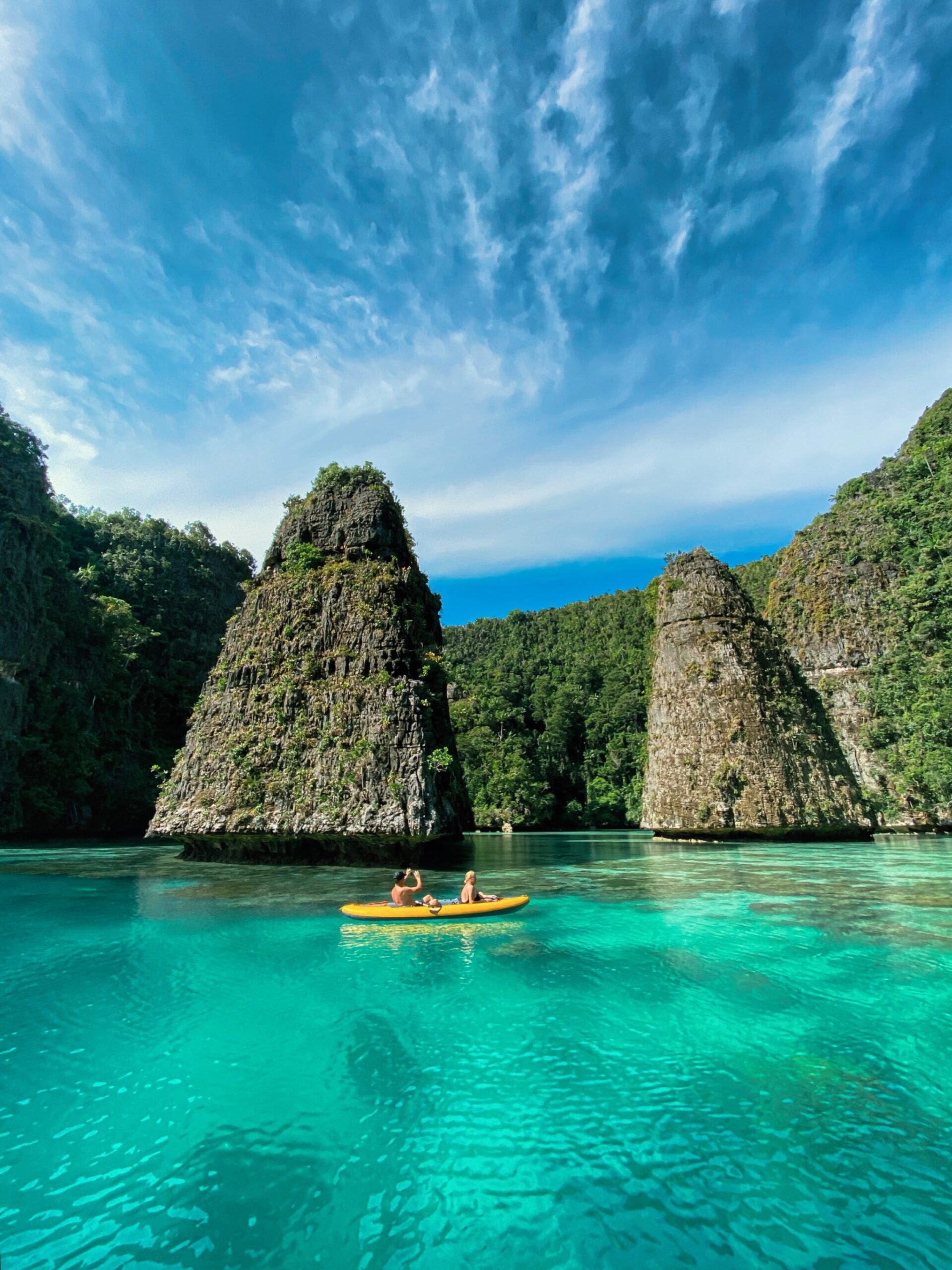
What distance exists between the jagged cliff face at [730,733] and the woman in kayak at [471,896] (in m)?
25.3

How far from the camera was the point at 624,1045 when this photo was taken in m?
7.24

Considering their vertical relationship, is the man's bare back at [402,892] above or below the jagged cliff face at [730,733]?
below

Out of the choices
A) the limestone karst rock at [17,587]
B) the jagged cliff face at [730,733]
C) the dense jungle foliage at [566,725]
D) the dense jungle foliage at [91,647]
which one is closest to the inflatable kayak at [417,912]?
the dense jungle foliage at [91,647]

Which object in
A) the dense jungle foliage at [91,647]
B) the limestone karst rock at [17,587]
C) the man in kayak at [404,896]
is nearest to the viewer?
the man in kayak at [404,896]

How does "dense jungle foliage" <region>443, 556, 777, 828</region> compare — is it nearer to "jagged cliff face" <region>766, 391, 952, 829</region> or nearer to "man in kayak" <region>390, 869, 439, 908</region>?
"jagged cliff face" <region>766, 391, 952, 829</region>

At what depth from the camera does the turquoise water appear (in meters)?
4.30

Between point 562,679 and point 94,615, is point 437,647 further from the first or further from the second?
point 562,679

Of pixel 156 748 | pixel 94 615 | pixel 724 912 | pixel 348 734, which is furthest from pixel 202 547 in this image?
pixel 724 912

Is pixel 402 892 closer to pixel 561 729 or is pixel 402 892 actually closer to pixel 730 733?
pixel 730 733

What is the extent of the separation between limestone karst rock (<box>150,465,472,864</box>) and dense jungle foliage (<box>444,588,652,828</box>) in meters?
28.5

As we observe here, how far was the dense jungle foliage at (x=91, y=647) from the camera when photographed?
128ft

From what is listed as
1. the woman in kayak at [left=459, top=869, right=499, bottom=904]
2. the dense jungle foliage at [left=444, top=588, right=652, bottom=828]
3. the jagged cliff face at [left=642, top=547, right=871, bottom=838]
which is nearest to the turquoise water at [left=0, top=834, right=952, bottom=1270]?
the woman in kayak at [left=459, top=869, right=499, bottom=904]

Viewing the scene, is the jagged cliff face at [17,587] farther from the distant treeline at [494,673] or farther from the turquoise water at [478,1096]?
the turquoise water at [478,1096]

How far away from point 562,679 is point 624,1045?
231ft
